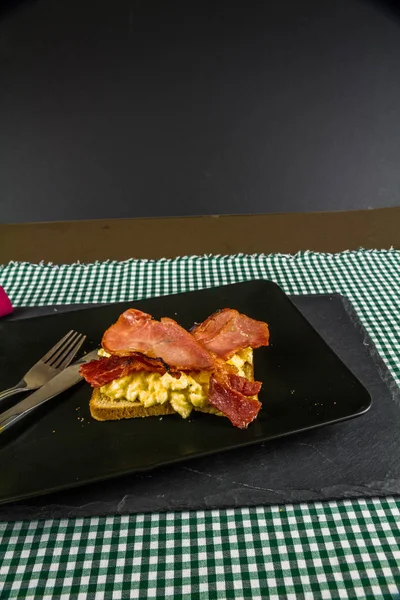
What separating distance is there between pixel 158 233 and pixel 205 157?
1.10 m

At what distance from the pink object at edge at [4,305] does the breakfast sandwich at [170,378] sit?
73 cm

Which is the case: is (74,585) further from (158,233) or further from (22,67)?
(22,67)

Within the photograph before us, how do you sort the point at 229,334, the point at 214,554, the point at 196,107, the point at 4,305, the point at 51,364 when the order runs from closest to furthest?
the point at 214,554
the point at 229,334
the point at 51,364
the point at 4,305
the point at 196,107

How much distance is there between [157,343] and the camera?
1624mm

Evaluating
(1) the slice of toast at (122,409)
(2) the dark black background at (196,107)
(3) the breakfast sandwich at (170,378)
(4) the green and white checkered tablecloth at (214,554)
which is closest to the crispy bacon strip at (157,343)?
(3) the breakfast sandwich at (170,378)

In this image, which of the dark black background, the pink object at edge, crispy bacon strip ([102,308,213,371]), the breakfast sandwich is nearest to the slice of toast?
the breakfast sandwich

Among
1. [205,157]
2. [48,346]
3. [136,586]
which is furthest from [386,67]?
[136,586]

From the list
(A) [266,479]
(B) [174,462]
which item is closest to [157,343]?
(B) [174,462]

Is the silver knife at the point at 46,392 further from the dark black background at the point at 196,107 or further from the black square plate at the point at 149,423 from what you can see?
the dark black background at the point at 196,107

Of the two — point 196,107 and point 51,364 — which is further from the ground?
point 51,364

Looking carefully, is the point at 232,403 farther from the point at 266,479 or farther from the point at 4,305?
the point at 4,305

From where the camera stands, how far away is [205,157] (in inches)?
162

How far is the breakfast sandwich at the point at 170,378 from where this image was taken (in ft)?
5.05

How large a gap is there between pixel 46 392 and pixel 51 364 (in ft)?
0.51
